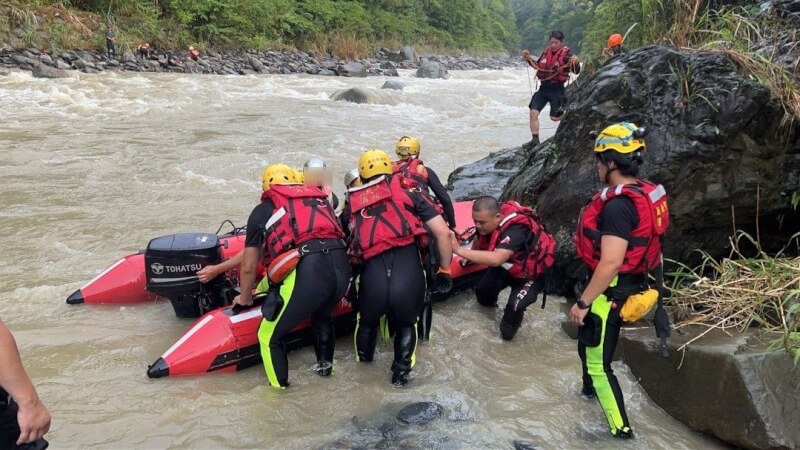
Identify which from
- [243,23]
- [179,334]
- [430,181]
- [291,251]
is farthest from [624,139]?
[243,23]

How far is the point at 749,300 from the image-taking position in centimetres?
338

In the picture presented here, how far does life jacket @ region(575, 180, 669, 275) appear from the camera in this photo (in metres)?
2.77

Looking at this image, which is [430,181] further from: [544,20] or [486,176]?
[544,20]

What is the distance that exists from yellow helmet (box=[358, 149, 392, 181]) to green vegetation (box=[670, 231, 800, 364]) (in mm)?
1912

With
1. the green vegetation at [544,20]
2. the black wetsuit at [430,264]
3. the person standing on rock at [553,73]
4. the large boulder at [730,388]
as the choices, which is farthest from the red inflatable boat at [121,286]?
the green vegetation at [544,20]

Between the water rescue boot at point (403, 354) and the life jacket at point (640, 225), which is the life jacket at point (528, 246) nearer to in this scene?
the water rescue boot at point (403, 354)

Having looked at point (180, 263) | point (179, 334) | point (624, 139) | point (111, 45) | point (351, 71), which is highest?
point (624, 139)

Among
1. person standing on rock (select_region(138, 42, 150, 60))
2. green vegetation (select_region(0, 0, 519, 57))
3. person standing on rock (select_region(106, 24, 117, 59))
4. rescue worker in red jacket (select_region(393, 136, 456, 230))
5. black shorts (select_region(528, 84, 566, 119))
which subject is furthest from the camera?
person standing on rock (select_region(138, 42, 150, 60))

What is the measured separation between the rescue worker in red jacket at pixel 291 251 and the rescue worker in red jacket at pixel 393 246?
160 mm

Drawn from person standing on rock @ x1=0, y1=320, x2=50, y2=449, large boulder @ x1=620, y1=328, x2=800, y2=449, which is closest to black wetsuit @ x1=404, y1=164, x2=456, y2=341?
large boulder @ x1=620, y1=328, x2=800, y2=449

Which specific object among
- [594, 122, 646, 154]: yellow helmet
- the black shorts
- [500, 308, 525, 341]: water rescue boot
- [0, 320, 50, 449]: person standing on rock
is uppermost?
[594, 122, 646, 154]: yellow helmet

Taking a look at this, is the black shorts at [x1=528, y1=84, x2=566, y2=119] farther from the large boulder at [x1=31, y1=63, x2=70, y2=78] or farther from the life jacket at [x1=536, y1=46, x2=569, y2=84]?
the large boulder at [x1=31, y1=63, x2=70, y2=78]

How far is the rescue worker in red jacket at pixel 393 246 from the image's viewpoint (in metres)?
3.37

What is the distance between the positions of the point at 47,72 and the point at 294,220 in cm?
1421
